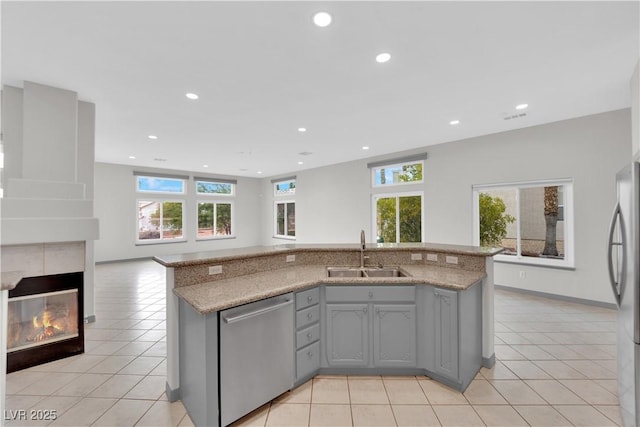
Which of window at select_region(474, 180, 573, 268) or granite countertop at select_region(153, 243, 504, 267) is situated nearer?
granite countertop at select_region(153, 243, 504, 267)

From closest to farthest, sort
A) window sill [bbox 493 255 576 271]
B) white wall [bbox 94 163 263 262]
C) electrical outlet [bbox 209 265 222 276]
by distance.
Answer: electrical outlet [bbox 209 265 222 276] → window sill [bbox 493 255 576 271] → white wall [bbox 94 163 263 262]

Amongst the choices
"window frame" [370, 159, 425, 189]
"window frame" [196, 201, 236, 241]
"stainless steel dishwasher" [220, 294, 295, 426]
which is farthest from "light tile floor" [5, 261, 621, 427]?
"window frame" [196, 201, 236, 241]

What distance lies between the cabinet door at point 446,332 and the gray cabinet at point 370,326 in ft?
0.62

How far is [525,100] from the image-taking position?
3439 mm

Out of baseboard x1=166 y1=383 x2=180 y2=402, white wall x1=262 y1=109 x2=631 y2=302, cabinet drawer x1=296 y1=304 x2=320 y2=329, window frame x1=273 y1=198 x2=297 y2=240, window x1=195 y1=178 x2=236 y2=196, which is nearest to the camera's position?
baseboard x1=166 y1=383 x2=180 y2=402

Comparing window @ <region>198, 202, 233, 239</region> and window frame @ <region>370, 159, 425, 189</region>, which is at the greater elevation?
window frame @ <region>370, 159, 425, 189</region>

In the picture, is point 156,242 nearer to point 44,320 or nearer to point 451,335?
point 44,320

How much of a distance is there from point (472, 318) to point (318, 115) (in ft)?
10.2

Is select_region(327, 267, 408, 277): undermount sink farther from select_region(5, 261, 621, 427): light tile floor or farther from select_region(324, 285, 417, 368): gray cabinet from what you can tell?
select_region(5, 261, 621, 427): light tile floor

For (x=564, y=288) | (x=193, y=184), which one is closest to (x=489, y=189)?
(x=564, y=288)

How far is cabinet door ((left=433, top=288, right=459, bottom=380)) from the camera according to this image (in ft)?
6.98

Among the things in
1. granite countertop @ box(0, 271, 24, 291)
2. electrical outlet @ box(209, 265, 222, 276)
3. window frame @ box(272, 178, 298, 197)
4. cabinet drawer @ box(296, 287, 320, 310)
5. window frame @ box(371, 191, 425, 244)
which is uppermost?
window frame @ box(272, 178, 298, 197)

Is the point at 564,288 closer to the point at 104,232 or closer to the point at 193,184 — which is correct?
the point at 193,184

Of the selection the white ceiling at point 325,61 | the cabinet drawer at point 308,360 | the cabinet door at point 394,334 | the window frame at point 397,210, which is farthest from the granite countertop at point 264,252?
the window frame at point 397,210
